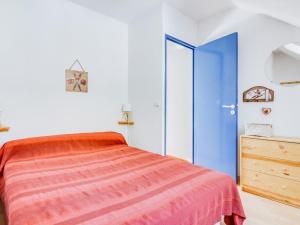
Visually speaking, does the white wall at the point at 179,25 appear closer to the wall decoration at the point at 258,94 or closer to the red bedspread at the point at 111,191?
the wall decoration at the point at 258,94

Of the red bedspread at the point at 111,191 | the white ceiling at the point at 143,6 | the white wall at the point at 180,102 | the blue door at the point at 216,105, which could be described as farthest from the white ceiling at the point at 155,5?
the red bedspread at the point at 111,191

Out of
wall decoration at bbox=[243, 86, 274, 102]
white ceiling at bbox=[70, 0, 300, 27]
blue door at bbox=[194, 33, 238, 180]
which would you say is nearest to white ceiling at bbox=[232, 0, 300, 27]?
white ceiling at bbox=[70, 0, 300, 27]

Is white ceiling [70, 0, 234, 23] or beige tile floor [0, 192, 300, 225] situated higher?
white ceiling [70, 0, 234, 23]

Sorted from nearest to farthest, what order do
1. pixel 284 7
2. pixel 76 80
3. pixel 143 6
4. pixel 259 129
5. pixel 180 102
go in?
pixel 284 7, pixel 259 129, pixel 76 80, pixel 143 6, pixel 180 102

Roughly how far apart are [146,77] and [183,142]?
171cm

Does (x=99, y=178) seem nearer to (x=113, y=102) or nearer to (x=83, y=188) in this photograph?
(x=83, y=188)

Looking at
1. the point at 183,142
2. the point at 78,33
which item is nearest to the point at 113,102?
the point at 78,33

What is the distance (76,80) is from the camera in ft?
8.95

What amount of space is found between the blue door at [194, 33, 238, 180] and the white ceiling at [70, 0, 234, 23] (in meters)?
0.54

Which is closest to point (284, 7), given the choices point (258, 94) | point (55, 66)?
point (258, 94)

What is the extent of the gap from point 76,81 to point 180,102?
2.18 m

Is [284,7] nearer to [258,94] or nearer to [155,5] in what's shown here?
[258,94]

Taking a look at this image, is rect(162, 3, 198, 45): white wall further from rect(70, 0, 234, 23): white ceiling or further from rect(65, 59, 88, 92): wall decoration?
rect(65, 59, 88, 92): wall decoration

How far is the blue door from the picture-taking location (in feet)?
8.84
